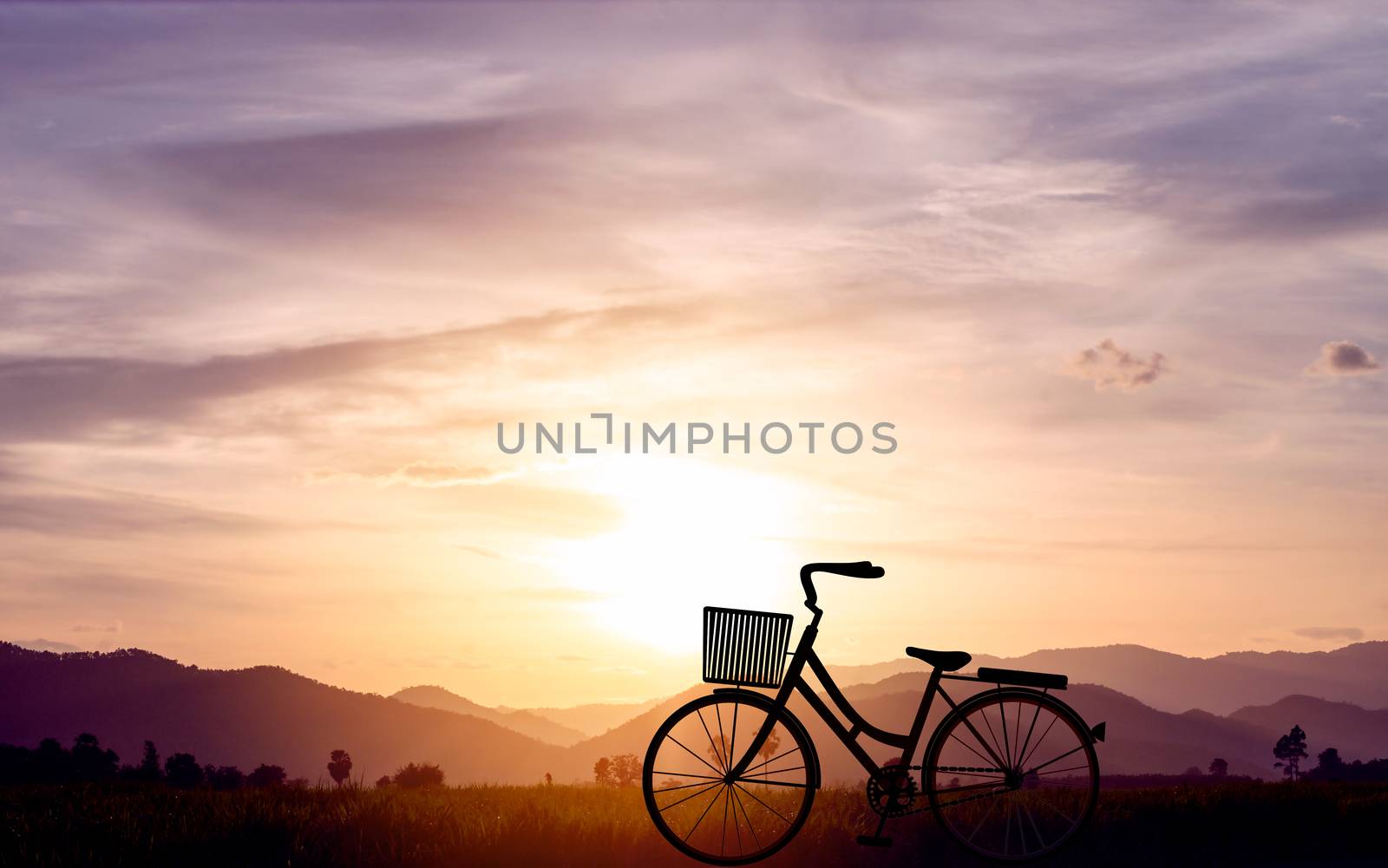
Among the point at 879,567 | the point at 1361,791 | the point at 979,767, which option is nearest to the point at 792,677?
the point at 879,567

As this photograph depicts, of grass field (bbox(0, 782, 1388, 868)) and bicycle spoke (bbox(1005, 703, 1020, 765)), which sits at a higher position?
bicycle spoke (bbox(1005, 703, 1020, 765))

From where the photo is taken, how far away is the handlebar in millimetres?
9227

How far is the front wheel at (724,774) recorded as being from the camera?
373 inches

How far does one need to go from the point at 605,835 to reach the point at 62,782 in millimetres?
8603

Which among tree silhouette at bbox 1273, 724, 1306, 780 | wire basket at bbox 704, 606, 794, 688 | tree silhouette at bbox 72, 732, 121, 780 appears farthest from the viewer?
tree silhouette at bbox 1273, 724, 1306, 780

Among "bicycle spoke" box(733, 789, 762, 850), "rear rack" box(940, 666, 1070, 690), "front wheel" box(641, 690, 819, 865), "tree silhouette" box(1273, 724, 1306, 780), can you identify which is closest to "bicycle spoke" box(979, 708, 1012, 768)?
"rear rack" box(940, 666, 1070, 690)

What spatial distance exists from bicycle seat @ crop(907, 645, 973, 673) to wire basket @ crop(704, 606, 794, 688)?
3.67ft

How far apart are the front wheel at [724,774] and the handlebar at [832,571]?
0.87 metres

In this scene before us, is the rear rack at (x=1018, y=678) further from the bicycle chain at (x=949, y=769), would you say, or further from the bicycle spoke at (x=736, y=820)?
the bicycle spoke at (x=736, y=820)

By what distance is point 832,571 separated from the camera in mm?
9383

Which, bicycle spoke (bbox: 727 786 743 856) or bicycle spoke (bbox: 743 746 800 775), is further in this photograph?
bicycle spoke (bbox: 727 786 743 856)

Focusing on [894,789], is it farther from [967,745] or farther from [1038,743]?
[1038,743]

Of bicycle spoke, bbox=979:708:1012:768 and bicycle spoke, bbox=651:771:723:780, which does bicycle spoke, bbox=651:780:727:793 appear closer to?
bicycle spoke, bbox=651:771:723:780

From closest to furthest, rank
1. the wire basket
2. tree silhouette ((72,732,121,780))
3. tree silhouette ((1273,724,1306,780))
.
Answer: the wire basket, tree silhouette ((72,732,121,780)), tree silhouette ((1273,724,1306,780))
